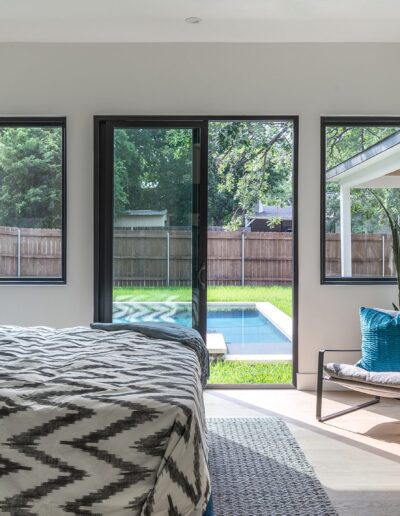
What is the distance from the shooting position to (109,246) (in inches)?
169

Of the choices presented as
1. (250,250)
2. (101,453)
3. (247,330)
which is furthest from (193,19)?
(247,330)

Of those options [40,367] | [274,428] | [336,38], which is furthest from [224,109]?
[40,367]

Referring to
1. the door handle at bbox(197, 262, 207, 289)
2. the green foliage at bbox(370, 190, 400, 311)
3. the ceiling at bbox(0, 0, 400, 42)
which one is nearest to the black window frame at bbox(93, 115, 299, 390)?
the door handle at bbox(197, 262, 207, 289)

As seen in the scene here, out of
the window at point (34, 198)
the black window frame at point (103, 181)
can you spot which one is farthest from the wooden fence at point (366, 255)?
the window at point (34, 198)

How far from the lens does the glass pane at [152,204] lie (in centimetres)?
428

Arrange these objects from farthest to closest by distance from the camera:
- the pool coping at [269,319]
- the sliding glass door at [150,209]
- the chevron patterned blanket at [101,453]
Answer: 1. the pool coping at [269,319]
2. the sliding glass door at [150,209]
3. the chevron patterned blanket at [101,453]

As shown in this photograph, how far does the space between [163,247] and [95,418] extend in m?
2.64

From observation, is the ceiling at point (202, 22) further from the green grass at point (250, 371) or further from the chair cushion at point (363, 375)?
the green grass at point (250, 371)

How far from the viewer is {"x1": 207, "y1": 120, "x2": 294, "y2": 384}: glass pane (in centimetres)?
629

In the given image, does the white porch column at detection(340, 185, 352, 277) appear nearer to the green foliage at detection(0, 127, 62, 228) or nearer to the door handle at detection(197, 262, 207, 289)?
the door handle at detection(197, 262, 207, 289)

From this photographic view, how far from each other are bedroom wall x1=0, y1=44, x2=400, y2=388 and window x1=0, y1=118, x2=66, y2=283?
0.13 metres

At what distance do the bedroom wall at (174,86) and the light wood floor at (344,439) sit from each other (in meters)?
1.56

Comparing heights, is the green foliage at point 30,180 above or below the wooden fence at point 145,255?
above

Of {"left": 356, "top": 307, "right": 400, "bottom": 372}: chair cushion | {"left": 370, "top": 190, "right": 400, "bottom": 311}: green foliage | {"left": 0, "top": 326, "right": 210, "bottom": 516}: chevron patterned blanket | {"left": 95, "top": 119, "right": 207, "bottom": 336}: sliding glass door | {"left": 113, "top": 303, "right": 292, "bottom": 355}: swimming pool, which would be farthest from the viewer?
{"left": 113, "top": 303, "right": 292, "bottom": 355}: swimming pool
